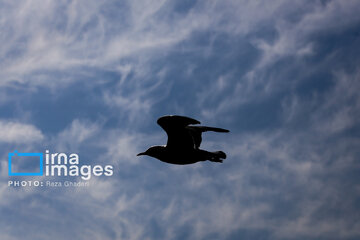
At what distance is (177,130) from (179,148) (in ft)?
3.58

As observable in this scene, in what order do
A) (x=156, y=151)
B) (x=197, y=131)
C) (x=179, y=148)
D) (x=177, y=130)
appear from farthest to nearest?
(x=197, y=131), (x=156, y=151), (x=179, y=148), (x=177, y=130)

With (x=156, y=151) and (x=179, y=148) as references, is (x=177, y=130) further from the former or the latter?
(x=156, y=151)

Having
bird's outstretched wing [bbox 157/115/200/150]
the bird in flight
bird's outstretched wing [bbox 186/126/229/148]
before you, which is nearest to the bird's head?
the bird in flight

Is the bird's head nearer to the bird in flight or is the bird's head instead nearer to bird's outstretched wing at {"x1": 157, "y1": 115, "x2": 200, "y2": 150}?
the bird in flight

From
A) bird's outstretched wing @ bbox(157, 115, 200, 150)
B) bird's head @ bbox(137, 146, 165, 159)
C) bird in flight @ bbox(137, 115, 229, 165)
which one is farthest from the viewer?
bird's head @ bbox(137, 146, 165, 159)

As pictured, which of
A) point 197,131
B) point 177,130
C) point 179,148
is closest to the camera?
point 177,130

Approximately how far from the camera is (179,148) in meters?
22.8

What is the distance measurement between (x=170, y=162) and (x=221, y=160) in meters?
2.72

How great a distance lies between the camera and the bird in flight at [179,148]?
21542 mm

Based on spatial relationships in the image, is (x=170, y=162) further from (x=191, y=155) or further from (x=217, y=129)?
(x=217, y=129)

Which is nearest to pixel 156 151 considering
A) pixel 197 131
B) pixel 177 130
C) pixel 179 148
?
pixel 179 148

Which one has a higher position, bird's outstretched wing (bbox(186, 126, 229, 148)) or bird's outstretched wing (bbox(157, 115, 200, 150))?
bird's outstretched wing (bbox(186, 126, 229, 148))

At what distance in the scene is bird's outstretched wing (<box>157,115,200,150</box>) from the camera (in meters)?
21.2

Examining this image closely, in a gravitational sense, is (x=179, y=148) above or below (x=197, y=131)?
below
